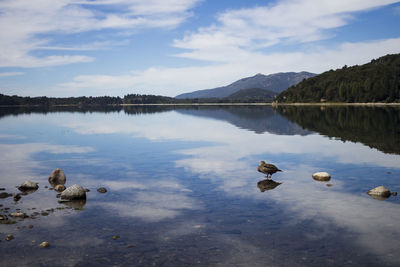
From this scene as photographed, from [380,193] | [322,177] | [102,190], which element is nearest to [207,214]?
[102,190]

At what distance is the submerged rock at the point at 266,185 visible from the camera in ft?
90.6

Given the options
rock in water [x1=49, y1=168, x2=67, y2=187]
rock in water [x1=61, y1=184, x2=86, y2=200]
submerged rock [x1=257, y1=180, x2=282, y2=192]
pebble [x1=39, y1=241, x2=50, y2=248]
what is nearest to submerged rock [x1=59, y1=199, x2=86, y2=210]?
rock in water [x1=61, y1=184, x2=86, y2=200]

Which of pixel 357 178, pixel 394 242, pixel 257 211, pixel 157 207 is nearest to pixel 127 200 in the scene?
pixel 157 207

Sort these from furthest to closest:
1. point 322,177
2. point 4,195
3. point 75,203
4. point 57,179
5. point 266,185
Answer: point 57,179, point 322,177, point 266,185, point 4,195, point 75,203

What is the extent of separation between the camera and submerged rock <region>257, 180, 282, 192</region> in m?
27.6

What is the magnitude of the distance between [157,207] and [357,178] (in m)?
19.5

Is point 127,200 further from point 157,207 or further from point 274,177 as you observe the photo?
point 274,177

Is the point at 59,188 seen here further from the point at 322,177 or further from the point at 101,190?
the point at 322,177

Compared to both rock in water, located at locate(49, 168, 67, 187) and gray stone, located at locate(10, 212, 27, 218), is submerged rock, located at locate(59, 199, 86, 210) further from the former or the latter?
rock in water, located at locate(49, 168, 67, 187)

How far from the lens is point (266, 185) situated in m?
28.6

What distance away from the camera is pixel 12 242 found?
17.1 m

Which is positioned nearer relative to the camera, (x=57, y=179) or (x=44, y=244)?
(x=44, y=244)

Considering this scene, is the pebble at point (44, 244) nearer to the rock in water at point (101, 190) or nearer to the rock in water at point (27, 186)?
the rock in water at point (101, 190)

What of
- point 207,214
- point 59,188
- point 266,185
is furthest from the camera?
point 266,185
